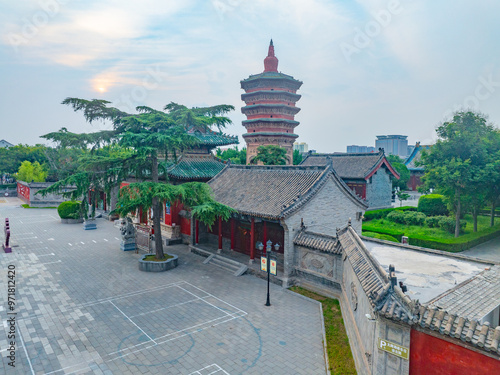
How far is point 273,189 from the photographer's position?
59.1ft

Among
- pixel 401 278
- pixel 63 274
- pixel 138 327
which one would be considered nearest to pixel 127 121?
pixel 63 274

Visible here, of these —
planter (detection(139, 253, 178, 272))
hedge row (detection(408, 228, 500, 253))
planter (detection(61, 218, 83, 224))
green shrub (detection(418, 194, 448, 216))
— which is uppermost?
green shrub (detection(418, 194, 448, 216))

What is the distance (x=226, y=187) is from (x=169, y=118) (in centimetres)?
557

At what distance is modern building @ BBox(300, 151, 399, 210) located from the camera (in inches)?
1344

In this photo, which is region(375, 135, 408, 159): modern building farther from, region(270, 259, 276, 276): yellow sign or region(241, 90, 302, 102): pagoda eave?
region(270, 259, 276, 276): yellow sign

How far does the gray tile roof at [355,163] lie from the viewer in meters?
34.3

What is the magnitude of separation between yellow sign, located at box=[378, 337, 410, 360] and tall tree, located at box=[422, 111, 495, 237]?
19.9 m

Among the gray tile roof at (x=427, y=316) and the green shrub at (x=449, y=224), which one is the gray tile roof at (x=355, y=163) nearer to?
the green shrub at (x=449, y=224)

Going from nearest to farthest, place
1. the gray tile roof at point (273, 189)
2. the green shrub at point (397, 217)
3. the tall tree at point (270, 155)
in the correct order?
the gray tile roof at point (273, 189) → the green shrub at point (397, 217) → the tall tree at point (270, 155)

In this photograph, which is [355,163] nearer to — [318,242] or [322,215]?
[322,215]

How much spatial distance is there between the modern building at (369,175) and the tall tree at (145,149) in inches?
787

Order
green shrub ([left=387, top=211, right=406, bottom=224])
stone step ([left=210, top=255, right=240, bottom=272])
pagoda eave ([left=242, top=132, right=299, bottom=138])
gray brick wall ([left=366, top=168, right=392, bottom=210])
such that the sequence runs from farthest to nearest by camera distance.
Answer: pagoda eave ([left=242, top=132, right=299, bottom=138]) → gray brick wall ([left=366, top=168, right=392, bottom=210]) → green shrub ([left=387, top=211, right=406, bottom=224]) → stone step ([left=210, top=255, right=240, bottom=272])

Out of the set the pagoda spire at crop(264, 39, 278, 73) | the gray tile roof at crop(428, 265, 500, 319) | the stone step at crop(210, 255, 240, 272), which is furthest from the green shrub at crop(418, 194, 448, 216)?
the gray tile roof at crop(428, 265, 500, 319)

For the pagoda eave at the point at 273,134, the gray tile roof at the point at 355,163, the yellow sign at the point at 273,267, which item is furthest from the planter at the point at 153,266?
the pagoda eave at the point at 273,134
